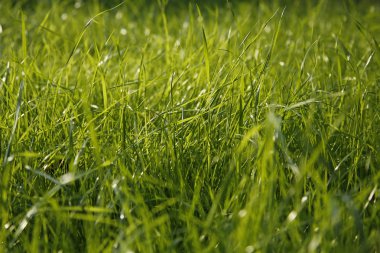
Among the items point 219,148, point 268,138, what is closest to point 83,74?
point 219,148

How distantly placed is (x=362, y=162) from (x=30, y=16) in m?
2.74

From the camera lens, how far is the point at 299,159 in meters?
1.53

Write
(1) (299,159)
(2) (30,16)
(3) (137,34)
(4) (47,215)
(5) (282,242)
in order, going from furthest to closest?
(2) (30,16) < (3) (137,34) < (1) (299,159) < (4) (47,215) < (5) (282,242)

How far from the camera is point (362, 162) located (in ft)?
5.17

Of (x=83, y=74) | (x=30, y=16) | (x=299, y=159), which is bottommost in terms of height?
(x=30, y=16)

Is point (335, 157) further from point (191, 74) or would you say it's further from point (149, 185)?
point (191, 74)

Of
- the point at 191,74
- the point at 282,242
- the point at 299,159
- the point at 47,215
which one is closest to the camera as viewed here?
the point at 282,242

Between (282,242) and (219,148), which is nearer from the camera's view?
(282,242)

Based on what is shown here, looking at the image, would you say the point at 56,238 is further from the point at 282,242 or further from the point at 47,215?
the point at 282,242

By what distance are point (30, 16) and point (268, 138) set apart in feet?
9.47

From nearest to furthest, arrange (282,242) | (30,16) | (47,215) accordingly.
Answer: (282,242)
(47,215)
(30,16)

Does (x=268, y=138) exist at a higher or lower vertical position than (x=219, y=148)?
higher

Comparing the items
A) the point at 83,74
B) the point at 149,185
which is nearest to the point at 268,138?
the point at 149,185

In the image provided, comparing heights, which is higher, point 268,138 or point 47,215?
point 268,138
